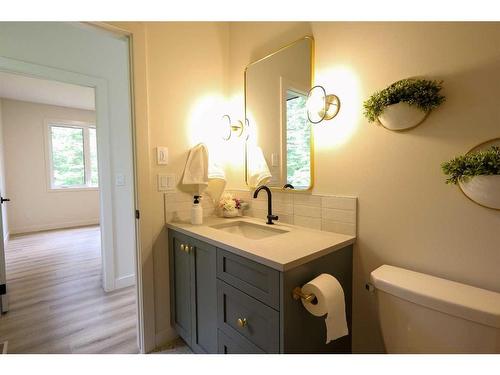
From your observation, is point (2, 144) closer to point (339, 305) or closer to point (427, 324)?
point (339, 305)

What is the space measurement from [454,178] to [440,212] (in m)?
0.19

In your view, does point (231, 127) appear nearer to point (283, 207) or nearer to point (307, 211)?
point (283, 207)

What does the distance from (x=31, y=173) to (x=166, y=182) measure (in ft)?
15.0

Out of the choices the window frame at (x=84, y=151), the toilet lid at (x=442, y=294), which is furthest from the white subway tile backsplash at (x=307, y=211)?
the window frame at (x=84, y=151)

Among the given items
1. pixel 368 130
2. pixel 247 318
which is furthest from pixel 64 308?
pixel 368 130

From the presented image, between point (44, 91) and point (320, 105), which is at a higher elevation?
point (44, 91)

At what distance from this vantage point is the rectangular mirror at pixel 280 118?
1473mm

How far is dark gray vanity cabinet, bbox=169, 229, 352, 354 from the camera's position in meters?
0.96

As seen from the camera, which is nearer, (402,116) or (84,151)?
(402,116)

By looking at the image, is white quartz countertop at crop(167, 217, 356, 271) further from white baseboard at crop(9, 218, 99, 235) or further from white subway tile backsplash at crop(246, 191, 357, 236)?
white baseboard at crop(9, 218, 99, 235)

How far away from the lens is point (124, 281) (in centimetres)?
248

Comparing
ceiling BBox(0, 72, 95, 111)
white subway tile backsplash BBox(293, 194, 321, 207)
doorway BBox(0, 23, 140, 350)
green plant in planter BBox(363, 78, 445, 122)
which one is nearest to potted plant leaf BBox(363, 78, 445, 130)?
green plant in planter BBox(363, 78, 445, 122)

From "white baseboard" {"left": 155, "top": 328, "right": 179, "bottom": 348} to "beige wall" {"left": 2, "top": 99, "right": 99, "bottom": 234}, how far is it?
4542 mm
